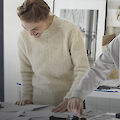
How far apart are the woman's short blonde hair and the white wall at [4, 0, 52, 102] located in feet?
5.90

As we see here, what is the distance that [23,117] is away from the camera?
1.26 m

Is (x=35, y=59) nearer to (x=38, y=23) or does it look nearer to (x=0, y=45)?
(x=38, y=23)

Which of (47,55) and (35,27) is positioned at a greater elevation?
(35,27)

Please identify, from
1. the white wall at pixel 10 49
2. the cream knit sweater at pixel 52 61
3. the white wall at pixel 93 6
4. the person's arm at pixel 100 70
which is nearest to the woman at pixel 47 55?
the cream knit sweater at pixel 52 61

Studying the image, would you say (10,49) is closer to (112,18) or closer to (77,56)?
(112,18)

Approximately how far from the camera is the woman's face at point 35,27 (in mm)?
1479

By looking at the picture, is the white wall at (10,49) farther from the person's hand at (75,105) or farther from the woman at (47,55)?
the person's hand at (75,105)

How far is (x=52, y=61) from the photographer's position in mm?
1525

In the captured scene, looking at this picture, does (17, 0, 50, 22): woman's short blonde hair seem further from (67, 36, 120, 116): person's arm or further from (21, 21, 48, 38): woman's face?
(67, 36, 120, 116): person's arm

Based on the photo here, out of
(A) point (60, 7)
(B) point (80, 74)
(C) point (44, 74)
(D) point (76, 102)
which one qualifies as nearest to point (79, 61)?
(B) point (80, 74)

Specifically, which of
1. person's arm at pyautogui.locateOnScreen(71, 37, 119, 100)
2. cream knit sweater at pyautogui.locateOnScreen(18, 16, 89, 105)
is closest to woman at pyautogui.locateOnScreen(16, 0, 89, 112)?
A: cream knit sweater at pyautogui.locateOnScreen(18, 16, 89, 105)

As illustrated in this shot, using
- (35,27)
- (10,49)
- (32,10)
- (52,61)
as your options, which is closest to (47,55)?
(52,61)

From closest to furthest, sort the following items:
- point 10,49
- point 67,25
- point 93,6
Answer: point 67,25 < point 10,49 < point 93,6

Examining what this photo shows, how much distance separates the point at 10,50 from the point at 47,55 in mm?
1787
